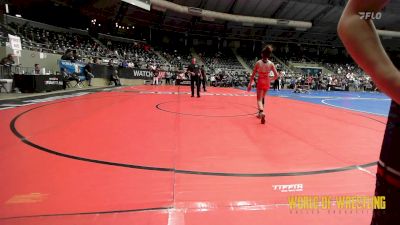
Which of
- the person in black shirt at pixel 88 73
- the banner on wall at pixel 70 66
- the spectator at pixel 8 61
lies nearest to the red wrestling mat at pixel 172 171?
the spectator at pixel 8 61

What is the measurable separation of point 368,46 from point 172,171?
2542 millimetres

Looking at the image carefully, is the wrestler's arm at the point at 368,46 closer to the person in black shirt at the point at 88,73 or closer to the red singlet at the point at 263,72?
the red singlet at the point at 263,72

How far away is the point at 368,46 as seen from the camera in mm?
684

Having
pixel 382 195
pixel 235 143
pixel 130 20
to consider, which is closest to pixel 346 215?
pixel 382 195

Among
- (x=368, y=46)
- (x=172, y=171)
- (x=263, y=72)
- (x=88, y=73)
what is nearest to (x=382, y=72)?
(x=368, y=46)

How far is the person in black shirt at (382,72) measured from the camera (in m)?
0.66

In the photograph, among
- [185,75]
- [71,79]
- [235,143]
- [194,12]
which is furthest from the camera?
[194,12]

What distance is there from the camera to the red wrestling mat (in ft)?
6.96

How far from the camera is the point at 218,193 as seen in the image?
8.20ft

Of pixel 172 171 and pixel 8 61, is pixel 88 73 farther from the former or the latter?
pixel 172 171

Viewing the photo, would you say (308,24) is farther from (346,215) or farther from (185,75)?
(346,215)

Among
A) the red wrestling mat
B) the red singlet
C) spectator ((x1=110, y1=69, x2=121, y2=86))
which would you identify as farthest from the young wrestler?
spectator ((x1=110, y1=69, x2=121, y2=86))

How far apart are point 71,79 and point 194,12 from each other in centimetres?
1897

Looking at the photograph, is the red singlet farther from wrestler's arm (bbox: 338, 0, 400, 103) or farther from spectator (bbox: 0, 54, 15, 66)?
spectator (bbox: 0, 54, 15, 66)
